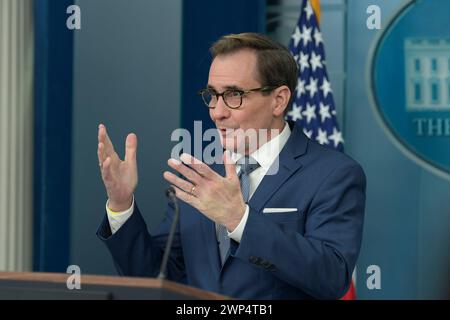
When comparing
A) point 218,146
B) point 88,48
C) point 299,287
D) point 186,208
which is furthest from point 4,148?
point 299,287

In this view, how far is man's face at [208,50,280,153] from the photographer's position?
128 inches

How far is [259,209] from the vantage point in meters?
3.21

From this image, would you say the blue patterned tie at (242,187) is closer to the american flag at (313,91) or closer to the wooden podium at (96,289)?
the wooden podium at (96,289)

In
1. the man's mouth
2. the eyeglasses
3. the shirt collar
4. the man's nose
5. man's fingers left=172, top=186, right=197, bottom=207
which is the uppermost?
the eyeglasses

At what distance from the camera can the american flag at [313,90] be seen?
5.40 m

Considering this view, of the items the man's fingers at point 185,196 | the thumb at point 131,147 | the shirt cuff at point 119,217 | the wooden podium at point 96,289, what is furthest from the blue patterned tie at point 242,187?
the wooden podium at point 96,289

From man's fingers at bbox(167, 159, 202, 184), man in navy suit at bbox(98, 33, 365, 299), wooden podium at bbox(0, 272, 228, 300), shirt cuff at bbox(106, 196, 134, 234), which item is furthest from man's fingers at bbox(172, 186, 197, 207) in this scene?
shirt cuff at bbox(106, 196, 134, 234)

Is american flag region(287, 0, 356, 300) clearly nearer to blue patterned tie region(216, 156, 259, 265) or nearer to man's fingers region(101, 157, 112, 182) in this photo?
blue patterned tie region(216, 156, 259, 265)

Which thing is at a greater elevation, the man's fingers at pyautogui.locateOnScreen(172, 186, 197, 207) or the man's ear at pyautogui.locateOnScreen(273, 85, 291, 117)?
the man's ear at pyautogui.locateOnScreen(273, 85, 291, 117)

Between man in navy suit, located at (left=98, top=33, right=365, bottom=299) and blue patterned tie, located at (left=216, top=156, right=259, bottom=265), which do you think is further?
blue patterned tie, located at (left=216, top=156, right=259, bottom=265)

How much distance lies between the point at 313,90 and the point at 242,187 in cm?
224

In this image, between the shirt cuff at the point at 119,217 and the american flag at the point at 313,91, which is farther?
the american flag at the point at 313,91

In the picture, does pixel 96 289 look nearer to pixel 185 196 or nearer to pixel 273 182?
pixel 185 196

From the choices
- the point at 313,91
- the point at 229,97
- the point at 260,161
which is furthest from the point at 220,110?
the point at 313,91
